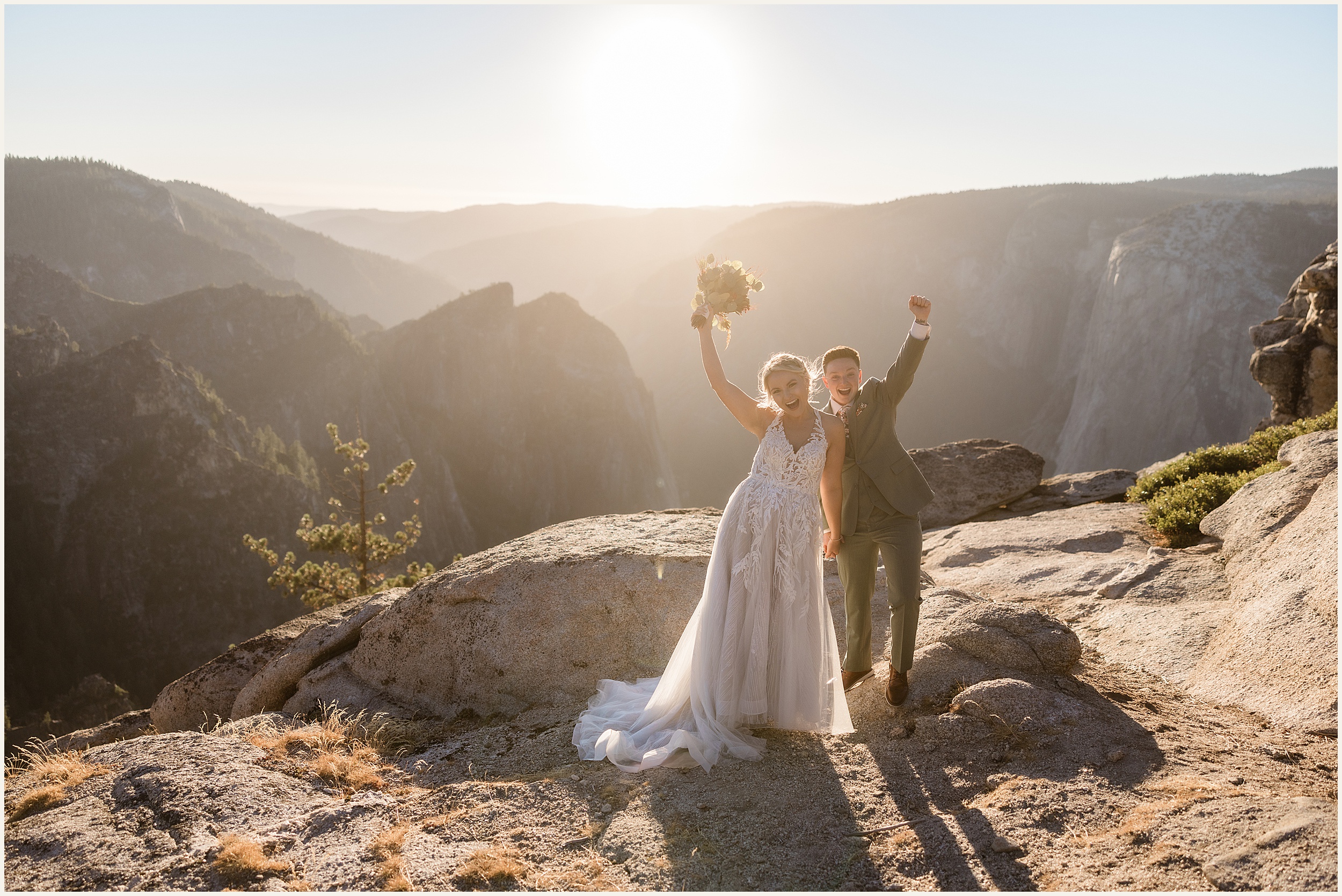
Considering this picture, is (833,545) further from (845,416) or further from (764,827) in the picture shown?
(764,827)

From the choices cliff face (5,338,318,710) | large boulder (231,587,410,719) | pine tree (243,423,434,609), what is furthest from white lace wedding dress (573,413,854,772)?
cliff face (5,338,318,710)

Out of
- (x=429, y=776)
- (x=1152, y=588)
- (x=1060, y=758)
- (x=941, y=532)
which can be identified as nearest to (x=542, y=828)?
(x=429, y=776)

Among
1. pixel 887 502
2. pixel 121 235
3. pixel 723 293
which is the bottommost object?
pixel 887 502

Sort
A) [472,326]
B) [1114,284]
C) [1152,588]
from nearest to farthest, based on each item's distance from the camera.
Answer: [1152,588] → [1114,284] → [472,326]

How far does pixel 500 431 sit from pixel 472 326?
348 inches

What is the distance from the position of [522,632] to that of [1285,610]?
5727mm

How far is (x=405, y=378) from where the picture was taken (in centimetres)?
6131

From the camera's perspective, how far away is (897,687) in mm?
5012

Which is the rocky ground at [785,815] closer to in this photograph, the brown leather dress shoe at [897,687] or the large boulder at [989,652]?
the brown leather dress shoe at [897,687]

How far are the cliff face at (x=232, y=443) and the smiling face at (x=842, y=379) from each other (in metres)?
41.7

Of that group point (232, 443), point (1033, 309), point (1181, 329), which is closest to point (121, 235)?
point (232, 443)

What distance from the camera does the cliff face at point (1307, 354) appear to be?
14617mm

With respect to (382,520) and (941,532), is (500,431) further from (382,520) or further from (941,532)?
(941,532)

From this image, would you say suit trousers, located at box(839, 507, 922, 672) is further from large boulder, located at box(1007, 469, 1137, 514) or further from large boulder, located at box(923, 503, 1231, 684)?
large boulder, located at box(1007, 469, 1137, 514)
